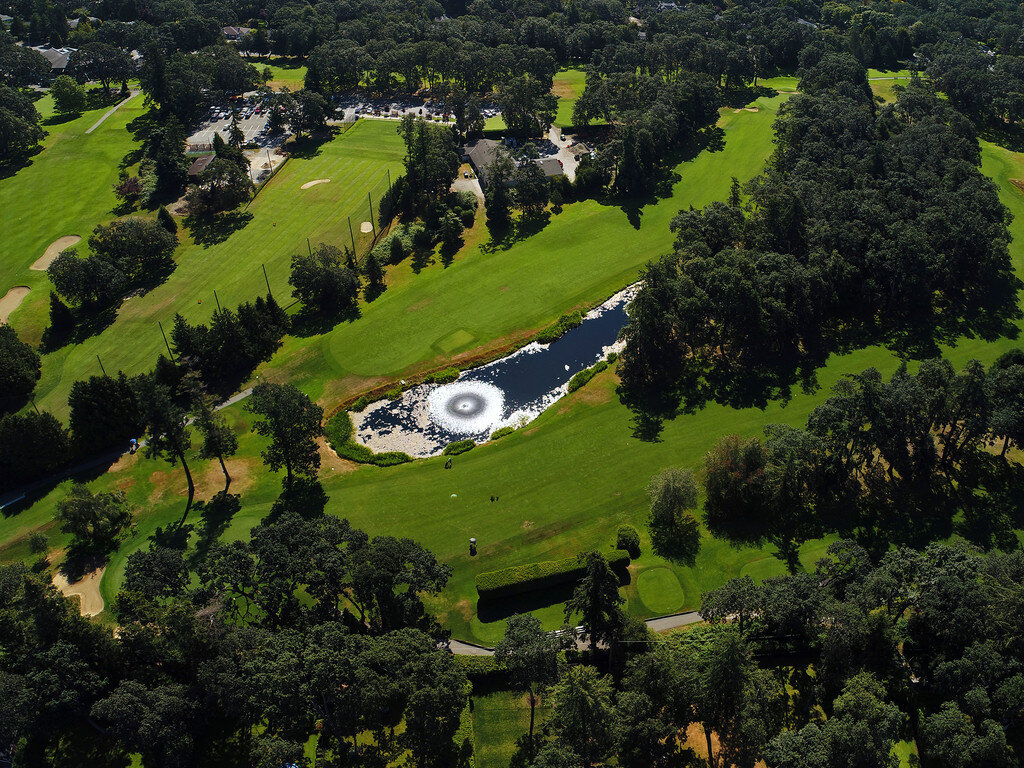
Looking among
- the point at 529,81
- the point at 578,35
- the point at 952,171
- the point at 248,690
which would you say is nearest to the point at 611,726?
the point at 248,690

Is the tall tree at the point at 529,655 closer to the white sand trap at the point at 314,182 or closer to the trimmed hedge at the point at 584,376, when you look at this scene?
the trimmed hedge at the point at 584,376

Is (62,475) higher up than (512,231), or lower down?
lower down

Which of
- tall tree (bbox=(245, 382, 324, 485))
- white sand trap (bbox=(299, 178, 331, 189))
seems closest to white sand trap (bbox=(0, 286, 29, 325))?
white sand trap (bbox=(299, 178, 331, 189))

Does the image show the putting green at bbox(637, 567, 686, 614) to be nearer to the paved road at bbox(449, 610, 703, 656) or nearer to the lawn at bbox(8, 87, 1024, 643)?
the lawn at bbox(8, 87, 1024, 643)

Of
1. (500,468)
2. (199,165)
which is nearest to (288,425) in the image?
(500,468)

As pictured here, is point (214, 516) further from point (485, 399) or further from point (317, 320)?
point (317, 320)

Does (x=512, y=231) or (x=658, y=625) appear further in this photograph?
(x=512, y=231)

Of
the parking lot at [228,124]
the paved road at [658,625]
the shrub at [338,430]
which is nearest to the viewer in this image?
the paved road at [658,625]

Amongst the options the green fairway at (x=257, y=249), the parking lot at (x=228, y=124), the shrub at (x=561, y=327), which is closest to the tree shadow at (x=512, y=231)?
the shrub at (x=561, y=327)
